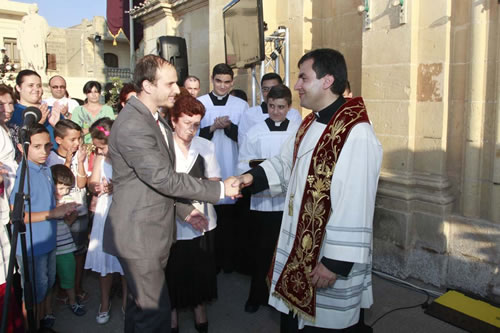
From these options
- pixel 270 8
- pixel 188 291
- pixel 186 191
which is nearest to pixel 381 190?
pixel 188 291

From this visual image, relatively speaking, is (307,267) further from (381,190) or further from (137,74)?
(381,190)

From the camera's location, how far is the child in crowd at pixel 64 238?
141 inches

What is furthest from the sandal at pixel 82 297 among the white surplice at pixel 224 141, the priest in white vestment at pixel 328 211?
the priest in white vestment at pixel 328 211

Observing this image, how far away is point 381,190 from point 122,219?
281 centimetres

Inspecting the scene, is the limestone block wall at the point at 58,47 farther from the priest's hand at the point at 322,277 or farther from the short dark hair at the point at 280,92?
the priest's hand at the point at 322,277

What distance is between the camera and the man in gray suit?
2.41 m

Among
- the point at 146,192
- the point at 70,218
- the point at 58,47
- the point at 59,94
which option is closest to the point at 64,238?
the point at 70,218

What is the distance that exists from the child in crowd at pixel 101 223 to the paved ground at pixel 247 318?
16 centimetres

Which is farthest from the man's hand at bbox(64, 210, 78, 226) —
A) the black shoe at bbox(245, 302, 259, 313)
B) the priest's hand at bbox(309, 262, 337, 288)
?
the priest's hand at bbox(309, 262, 337, 288)

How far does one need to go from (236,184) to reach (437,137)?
2308mm

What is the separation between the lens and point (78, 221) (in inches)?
151

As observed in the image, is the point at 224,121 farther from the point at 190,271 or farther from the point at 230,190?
the point at 230,190

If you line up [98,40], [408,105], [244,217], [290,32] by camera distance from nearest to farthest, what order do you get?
1. [408,105]
2. [244,217]
3. [290,32]
4. [98,40]

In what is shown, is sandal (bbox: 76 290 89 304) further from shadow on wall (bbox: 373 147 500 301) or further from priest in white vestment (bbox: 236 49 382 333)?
shadow on wall (bbox: 373 147 500 301)
